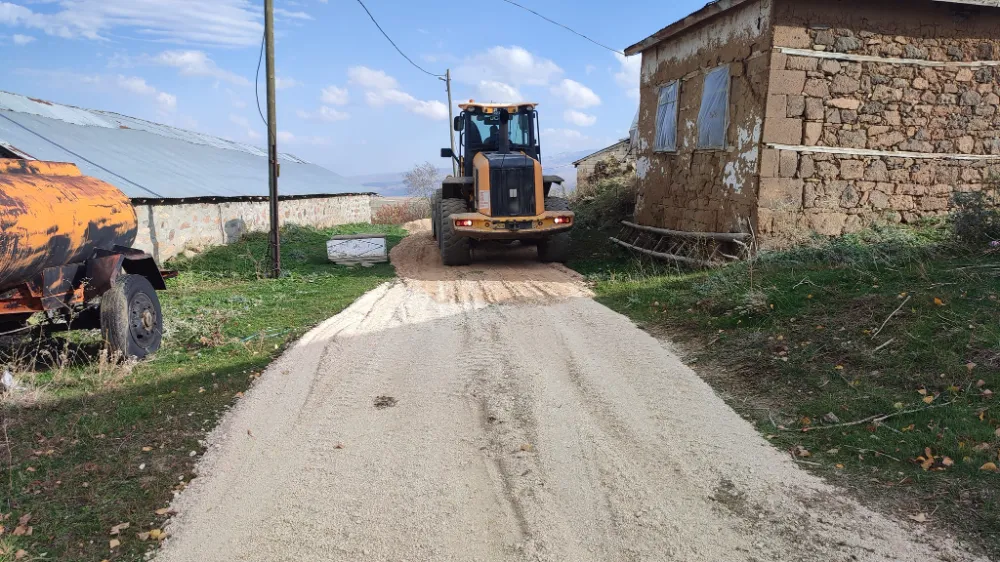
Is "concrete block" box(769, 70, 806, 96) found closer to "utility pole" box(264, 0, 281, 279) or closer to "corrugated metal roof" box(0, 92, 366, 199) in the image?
"utility pole" box(264, 0, 281, 279)

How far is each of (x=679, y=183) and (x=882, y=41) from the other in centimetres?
385

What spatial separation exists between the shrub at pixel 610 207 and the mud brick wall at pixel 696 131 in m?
1.29

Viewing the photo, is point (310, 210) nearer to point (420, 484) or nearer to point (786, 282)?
point (786, 282)

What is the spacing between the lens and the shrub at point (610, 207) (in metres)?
15.2

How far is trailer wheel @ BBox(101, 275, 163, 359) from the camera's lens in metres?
6.04

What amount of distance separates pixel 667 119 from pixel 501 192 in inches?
146

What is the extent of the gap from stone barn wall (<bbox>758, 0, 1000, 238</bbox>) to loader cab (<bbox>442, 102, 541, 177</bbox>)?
5.25 metres

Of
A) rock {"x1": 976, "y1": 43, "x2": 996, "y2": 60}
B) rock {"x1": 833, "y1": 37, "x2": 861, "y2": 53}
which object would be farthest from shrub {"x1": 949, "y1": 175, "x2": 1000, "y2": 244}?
rock {"x1": 976, "y1": 43, "x2": 996, "y2": 60}

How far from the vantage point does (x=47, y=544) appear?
3.27 metres

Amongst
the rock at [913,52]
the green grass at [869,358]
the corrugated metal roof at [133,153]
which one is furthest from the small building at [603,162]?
the green grass at [869,358]

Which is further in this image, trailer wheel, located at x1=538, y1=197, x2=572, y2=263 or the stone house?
trailer wheel, located at x1=538, y1=197, x2=572, y2=263

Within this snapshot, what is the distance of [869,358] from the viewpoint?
5105 mm

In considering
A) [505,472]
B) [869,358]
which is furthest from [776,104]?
[505,472]

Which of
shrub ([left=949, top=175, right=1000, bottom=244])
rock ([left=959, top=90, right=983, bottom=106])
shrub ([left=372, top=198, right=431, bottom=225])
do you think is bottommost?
shrub ([left=372, top=198, right=431, bottom=225])
